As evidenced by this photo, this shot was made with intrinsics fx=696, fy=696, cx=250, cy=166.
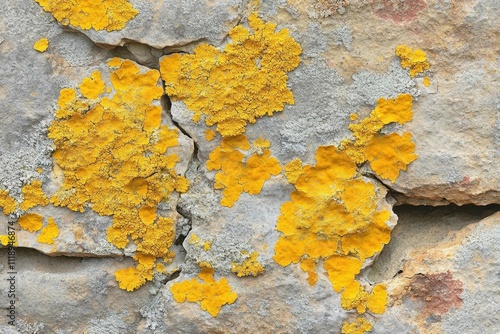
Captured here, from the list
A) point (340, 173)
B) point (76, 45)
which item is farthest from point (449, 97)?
point (76, 45)

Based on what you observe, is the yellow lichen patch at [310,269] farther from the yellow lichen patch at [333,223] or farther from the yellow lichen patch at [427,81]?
the yellow lichen patch at [427,81]

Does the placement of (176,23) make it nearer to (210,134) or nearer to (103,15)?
(103,15)

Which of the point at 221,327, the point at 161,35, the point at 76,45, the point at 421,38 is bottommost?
the point at 221,327

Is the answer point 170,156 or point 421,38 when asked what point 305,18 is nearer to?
point 421,38

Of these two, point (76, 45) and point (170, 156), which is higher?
point (76, 45)

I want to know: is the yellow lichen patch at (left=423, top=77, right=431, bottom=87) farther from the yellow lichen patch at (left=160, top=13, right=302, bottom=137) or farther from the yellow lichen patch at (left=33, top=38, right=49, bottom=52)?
the yellow lichen patch at (left=33, top=38, right=49, bottom=52)

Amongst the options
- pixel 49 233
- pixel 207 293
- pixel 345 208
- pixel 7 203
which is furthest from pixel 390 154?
pixel 7 203
